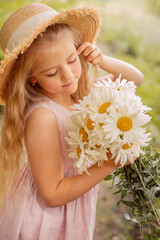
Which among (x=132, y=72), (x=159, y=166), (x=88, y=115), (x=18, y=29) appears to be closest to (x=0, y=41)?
(x=18, y=29)

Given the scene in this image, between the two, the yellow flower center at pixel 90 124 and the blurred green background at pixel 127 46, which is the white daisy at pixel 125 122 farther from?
the blurred green background at pixel 127 46

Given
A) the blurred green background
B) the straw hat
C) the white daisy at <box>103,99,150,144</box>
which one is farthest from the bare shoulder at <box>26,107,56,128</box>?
the blurred green background

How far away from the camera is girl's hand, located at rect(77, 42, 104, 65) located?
1.34 metres

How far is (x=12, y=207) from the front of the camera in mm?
1381

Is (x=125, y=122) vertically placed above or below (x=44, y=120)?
above

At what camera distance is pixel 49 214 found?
4.36ft

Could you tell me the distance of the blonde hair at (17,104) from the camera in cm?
116

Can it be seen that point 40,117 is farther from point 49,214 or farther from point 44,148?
point 49,214

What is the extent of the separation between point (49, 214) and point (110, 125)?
627mm

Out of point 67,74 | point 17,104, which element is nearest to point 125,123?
point 67,74

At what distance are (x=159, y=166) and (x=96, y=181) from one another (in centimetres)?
29

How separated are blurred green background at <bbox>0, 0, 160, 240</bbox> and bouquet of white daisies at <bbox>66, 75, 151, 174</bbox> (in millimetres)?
1175

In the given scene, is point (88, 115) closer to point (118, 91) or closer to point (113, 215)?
point (118, 91)

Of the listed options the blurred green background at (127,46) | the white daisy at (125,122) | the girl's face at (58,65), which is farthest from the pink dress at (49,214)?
the blurred green background at (127,46)
